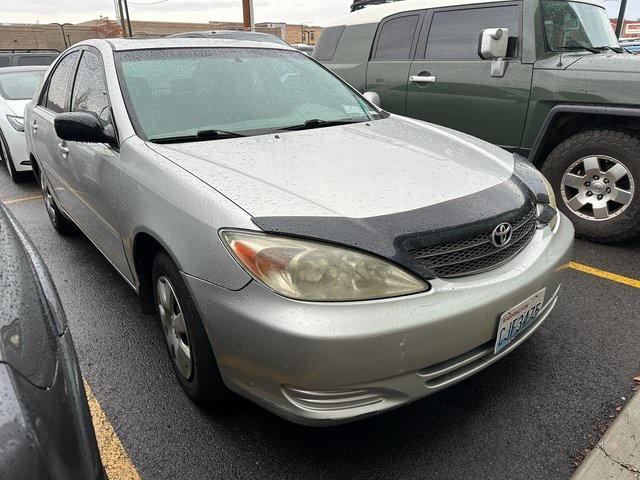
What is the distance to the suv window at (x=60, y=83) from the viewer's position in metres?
3.44

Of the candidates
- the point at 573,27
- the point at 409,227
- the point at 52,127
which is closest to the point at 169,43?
the point at 52,127

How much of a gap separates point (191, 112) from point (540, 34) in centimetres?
311

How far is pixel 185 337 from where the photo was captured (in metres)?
2.07

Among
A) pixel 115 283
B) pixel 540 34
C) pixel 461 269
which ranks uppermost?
pixel 540 34

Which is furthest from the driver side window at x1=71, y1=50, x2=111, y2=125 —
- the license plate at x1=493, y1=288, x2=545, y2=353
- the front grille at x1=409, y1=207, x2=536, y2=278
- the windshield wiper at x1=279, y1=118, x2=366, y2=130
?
the license plate at x1=493, y1=288, x2=545, y2=353

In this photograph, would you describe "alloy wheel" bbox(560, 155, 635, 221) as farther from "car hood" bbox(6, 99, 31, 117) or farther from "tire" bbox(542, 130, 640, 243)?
"car hood" bbox(6, 99, 31, 117)

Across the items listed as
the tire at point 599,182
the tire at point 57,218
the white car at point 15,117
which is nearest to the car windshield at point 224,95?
the tire at point 599,182

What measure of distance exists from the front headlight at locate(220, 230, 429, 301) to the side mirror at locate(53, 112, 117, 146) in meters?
1.22

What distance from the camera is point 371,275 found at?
Result: 1615mm

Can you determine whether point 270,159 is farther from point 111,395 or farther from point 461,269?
point 111,395

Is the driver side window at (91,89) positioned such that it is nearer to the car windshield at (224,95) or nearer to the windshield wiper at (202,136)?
the car windshield at (224,95)

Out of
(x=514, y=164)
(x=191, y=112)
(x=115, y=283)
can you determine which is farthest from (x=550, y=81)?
(x=115, y=283)

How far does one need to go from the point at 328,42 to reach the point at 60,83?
10.6 ft

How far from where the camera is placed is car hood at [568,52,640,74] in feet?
11.5
